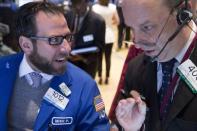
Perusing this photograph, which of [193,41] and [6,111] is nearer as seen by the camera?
[193,41]

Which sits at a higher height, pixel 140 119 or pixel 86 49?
pixel 140 119

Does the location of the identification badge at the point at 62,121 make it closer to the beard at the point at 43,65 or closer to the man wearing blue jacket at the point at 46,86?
the man wearing blue jacket at the point at 46,86

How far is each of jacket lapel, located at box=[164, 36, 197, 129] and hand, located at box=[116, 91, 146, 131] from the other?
0.11m

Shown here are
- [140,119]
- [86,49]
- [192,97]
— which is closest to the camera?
[192,97]

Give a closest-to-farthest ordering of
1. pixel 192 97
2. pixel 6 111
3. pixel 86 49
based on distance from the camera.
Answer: pixel 192 97 < pixel 6 111 < pixel 86 49

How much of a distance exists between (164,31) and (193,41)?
0.12 metres

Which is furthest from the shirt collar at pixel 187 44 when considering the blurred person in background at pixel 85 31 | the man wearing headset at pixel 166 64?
the blurred person in background at pixel 85 31

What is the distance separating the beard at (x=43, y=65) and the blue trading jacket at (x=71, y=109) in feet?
0.19

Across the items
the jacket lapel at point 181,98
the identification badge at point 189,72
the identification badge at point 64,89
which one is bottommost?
the identification badge at point 64,89

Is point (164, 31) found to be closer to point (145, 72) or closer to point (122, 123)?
point (145, 72)

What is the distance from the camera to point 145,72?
163cm

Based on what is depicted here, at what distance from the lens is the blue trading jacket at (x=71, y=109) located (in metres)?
1.98

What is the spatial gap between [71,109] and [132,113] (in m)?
0.54

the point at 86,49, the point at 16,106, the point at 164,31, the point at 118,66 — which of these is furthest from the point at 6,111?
the point at 118,66
